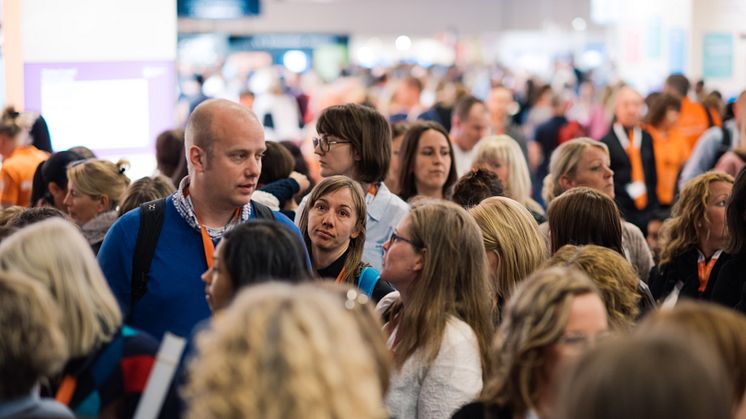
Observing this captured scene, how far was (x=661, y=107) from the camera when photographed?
9398mm

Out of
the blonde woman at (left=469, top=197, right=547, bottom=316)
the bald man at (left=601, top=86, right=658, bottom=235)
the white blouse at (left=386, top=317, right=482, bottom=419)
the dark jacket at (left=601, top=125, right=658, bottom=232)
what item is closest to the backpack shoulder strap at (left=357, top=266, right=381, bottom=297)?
the blonde woman at (left=469, top=197, right=547, bottom=316)

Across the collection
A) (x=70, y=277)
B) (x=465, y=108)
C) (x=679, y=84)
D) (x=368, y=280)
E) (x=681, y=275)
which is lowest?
(x=681, y=275)

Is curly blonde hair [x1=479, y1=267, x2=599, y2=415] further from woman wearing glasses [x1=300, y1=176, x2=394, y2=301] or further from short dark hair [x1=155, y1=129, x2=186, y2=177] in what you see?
short dark hair [x1=155, y1=129, x2=186, y2=177]

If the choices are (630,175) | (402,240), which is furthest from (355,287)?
(630,175)

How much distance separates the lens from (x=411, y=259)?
11.2 ft

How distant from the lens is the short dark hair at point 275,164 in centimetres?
570

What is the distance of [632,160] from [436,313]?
5992 millimetres

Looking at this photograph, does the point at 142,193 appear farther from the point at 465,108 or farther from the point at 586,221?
the point at 465,108

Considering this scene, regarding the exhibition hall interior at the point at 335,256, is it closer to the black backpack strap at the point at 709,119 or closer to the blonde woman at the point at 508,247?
the blonde woman at the point at 508,247

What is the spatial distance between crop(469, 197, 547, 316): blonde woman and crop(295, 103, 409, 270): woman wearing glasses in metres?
0.91

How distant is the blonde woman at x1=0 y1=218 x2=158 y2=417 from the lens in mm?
→ 2570

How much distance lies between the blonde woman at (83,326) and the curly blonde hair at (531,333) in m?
0.92

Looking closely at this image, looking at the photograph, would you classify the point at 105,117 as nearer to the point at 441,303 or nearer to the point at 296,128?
the point at 441,303

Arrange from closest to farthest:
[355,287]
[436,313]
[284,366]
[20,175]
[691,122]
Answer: [284,366], [436,313], [355,287], [20,175], [691,122]
